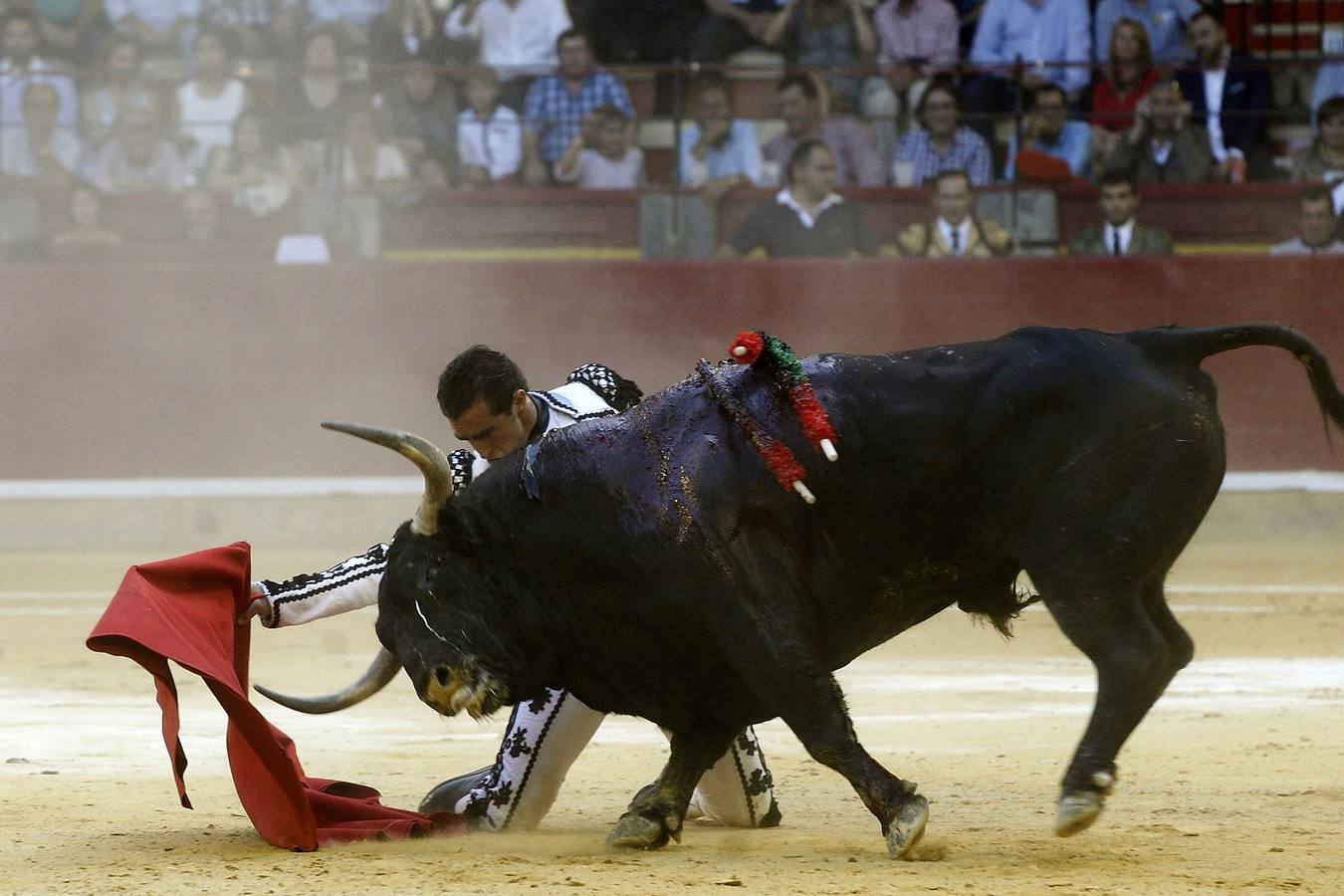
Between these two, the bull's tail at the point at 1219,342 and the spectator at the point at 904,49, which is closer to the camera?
the bull's tail at the point at 1219,342

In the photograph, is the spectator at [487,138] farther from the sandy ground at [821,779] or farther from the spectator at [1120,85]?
the sandy ground at [821,779]

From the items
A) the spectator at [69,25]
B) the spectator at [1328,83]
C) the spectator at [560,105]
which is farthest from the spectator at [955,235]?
the spectator at [69,25]

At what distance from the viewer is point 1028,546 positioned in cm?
332

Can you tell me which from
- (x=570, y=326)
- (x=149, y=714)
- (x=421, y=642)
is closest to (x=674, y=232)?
(x=570, y=326)

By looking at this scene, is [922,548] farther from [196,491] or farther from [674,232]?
[196,491]

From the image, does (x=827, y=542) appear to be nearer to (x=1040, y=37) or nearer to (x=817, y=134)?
(x=817, y=134)

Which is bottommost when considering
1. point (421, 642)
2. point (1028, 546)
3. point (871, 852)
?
point (871, 852)

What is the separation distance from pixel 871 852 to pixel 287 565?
5.50 meters

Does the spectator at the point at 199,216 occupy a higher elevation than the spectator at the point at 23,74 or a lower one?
lower

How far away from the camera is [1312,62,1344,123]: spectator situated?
31.9ft

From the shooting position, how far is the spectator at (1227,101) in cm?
965

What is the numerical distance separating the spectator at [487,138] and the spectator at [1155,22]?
3.12m

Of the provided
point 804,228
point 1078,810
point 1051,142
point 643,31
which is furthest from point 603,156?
point 1078,810

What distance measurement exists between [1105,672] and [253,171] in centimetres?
745
